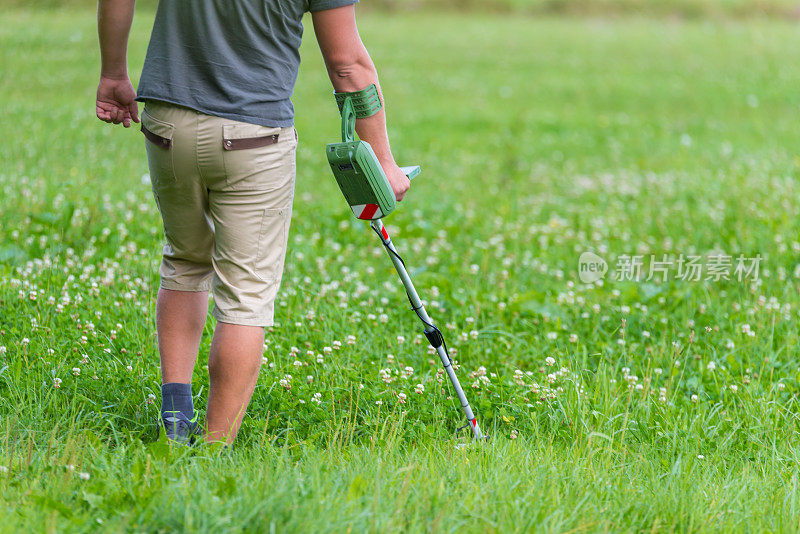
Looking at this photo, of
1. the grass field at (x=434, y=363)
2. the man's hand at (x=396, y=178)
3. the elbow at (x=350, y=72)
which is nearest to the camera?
the grass field at (x=434, y=363)

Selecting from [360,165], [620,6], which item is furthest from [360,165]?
[620,6]

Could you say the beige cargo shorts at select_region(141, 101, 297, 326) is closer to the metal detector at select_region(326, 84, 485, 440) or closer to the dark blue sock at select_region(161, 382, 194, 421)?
the metal detector at select_region(326, 84, 485, 440)

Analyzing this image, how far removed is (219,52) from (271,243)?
658 mm

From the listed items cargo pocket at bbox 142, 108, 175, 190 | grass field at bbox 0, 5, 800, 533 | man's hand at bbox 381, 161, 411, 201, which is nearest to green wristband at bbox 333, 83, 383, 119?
man's hand at bbox 381, 161, 411, 201

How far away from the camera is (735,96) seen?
14.4 meters

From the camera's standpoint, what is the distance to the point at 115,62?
2979 mm

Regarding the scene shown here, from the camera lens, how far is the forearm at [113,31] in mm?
2832

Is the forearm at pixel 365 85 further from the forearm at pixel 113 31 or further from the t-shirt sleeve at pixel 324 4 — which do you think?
the forearm at pixel 113 31

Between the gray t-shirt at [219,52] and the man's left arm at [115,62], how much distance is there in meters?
0.16

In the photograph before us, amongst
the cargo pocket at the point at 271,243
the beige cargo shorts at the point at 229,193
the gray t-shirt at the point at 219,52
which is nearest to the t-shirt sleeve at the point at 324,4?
the gray t-shirt at the point at 219,52

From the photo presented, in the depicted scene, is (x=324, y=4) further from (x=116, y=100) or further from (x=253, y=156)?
(x=116, y=100)

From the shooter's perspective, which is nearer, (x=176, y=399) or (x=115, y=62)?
(x=115, y=62)

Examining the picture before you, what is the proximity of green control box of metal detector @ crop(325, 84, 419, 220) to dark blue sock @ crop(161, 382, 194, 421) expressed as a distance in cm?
97

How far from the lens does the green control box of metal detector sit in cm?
281
